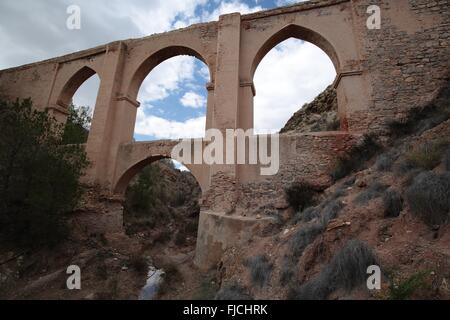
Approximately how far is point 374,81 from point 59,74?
12.5 metres

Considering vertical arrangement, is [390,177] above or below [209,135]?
below

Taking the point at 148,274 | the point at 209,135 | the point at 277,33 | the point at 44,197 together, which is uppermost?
the point at 277,33

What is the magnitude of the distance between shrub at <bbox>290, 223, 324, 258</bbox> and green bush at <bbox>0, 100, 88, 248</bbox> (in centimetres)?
599

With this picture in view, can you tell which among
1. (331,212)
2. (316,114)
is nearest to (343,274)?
(331,212)

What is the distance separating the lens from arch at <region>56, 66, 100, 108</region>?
12273mm

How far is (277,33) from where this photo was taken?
9336mm

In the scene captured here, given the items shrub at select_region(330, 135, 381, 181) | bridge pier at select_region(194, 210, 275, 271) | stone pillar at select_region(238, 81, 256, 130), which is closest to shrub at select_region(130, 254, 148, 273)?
bridge pier at select_region(194, 210, 275, 271)

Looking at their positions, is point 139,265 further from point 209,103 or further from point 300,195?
point 209,103

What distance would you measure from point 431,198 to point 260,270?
2.47 m

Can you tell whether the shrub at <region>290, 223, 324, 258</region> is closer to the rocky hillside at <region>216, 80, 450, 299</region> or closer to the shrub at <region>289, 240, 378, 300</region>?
the rocky hillside at <region>216, 80, 450, 299</region>

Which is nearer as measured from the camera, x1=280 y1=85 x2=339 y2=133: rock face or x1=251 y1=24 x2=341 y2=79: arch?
x1=251 y1=24 x2=341 y2=79: arch

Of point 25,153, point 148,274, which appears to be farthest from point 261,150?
point 25,153

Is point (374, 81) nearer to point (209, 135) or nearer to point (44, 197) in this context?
point (209, 135)

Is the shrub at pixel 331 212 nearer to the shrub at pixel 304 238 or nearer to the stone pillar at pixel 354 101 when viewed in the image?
the shrub at pixel 304 238
